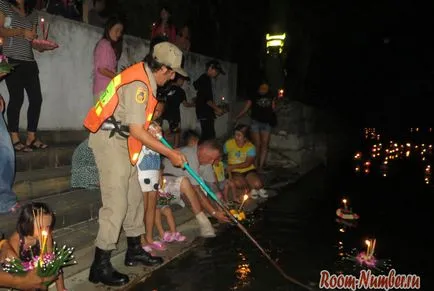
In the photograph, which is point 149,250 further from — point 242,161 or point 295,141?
point 295,141

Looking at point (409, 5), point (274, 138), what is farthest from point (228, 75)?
point (409, 5)

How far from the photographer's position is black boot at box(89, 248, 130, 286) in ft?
13.1

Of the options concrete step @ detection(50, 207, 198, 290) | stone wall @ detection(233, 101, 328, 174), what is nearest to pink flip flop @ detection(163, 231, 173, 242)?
concrete step @ detection(50, 207, 198, 290)

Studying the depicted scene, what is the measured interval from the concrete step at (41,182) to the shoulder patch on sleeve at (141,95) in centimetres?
225

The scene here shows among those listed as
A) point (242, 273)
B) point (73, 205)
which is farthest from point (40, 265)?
point (242, 273)

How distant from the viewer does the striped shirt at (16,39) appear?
5.35 meters

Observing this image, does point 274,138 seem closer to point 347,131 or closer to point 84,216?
point 84,216

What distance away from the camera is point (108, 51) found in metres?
6.11

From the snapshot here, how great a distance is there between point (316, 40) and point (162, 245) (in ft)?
53.9

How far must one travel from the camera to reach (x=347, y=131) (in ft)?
75.5

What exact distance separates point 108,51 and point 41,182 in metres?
2.14

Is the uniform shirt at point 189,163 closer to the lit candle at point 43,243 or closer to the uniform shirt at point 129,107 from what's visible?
the uniform shirt at point 129,107

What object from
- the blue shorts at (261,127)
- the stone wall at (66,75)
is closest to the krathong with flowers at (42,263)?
the stone wall at (66,75)

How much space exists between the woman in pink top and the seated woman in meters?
2.96
